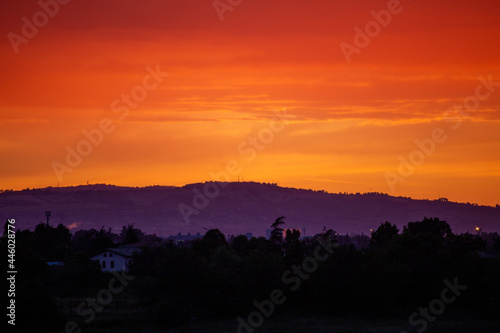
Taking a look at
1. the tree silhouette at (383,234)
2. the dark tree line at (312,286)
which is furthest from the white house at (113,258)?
the dark tree line at (312,286)

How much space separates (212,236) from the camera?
13275 cm

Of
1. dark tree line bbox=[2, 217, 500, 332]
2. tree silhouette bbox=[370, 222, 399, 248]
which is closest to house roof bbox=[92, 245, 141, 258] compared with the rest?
tree silhouette bbox=[370, 222, 399, 248]

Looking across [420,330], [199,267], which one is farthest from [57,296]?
[420,330]

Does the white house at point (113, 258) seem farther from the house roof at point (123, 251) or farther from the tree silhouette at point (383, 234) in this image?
the tree silhouette at point (383, 234)

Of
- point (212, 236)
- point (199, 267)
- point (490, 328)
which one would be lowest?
point (490, 328)

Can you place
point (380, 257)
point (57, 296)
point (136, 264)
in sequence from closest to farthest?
point (380, 257) < point (57, 296) < point (136, 264)

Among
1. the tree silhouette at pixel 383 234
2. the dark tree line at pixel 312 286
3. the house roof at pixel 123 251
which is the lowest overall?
the dark tree line at pixel 312 286

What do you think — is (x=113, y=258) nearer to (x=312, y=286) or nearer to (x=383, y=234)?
(x=383, y=234)

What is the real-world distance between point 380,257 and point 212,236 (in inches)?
2105

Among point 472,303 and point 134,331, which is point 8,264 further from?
point 472,303

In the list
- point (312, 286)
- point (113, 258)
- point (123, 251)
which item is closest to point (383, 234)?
point (123, 251)

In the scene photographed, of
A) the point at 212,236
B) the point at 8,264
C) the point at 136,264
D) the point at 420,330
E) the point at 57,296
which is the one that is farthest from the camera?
the point at 212,236

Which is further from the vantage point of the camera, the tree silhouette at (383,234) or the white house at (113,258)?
the tree silhouette at (383,234)

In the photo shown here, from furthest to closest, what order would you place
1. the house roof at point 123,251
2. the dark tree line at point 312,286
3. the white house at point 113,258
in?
the house roof at point 123,251 < the white house at point 113,258 < the dark tree line at point 312,286
